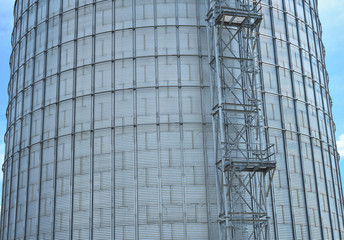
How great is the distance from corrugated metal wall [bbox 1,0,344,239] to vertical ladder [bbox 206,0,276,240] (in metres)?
0.73

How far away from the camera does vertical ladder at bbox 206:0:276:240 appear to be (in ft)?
75.1

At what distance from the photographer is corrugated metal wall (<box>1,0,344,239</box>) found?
942 inches

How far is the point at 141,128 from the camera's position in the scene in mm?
24984

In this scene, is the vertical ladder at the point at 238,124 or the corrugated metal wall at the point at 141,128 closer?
the vertical ladder at the point at 238,124

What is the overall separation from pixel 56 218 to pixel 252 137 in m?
10.1

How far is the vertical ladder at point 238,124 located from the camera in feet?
75.1

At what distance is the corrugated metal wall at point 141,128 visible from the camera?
78.5ft

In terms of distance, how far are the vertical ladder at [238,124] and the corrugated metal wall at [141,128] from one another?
0.73 metres

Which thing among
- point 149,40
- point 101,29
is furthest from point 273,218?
point 101,29

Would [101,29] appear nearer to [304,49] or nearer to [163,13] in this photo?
[163,13]

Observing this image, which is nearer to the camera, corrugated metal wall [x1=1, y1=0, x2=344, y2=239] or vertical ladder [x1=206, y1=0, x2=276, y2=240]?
vertical ladder [x1=206, y1=0, x2=276, y2=240]

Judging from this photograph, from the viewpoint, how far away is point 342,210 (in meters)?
28.7

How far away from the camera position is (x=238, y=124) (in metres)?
24.9

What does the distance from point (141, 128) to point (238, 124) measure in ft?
15.4
